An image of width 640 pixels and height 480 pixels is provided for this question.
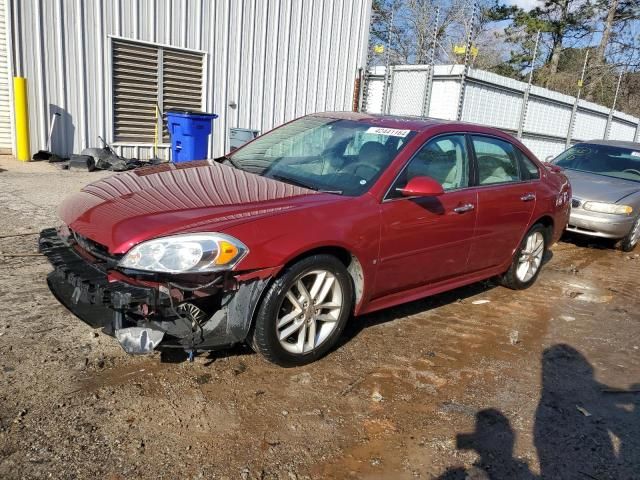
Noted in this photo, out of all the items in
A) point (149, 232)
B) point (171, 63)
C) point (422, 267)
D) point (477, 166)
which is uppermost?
point (171, 63)

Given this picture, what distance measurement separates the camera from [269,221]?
3.06 metres

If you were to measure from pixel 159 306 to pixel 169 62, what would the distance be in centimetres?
922

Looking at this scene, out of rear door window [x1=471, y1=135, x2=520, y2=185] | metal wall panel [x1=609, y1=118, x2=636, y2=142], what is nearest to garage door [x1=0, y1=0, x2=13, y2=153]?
rear door window [x1=471, y1=135, x2=520, y2=185]

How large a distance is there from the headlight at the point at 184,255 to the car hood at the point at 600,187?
6.34 metres

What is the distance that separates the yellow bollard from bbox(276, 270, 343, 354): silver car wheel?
7.86m

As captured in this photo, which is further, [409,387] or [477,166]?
[477,166]

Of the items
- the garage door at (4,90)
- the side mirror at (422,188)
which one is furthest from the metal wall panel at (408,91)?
the side mirror at (422,188)

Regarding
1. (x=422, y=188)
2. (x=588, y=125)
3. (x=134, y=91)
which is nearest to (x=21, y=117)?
(x=134, y=91)

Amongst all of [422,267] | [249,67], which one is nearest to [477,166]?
[422,267]

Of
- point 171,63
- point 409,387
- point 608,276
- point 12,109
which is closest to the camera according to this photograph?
point 409,387

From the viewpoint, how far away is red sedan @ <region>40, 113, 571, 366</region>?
2838 millimetres

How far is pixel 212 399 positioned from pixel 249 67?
1034 centimetres

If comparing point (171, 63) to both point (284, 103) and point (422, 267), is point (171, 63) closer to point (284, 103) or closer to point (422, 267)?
point (284, 103)

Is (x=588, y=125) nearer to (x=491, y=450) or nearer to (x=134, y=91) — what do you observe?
(x=134, y=91)
